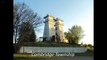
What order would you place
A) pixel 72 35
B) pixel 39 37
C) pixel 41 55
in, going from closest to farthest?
pixel 39 37
pixel 41 55
pixel 72 35

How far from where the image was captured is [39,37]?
1831mm

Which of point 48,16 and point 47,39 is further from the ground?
point 48,16

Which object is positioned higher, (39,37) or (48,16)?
(48,16)

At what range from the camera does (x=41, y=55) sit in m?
1.96

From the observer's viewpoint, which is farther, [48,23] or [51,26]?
[51,26]
